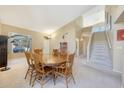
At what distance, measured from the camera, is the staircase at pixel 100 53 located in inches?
205

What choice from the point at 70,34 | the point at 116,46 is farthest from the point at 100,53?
the point at 70,34

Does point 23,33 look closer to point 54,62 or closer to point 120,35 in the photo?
point 54,62

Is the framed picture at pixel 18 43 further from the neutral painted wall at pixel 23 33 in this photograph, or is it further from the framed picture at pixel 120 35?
the framed picture at pixel 120 35

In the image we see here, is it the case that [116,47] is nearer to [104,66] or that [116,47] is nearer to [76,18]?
[104,66]

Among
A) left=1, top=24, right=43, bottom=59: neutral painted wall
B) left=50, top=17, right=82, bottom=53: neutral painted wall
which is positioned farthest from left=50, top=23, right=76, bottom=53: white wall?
left=1, top=24, right=43, bottom=59: neutral painted wall

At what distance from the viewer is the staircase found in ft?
17.1

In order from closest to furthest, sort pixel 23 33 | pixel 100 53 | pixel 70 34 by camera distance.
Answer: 1. pixel 100 53
2. pixel 23 33
3. pixel 70 34

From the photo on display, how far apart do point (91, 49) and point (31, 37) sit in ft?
12.6

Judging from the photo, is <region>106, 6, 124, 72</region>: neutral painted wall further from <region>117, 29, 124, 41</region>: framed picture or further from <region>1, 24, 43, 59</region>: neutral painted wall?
<region>1, 24, 43, 59</region>: neutral painted wall

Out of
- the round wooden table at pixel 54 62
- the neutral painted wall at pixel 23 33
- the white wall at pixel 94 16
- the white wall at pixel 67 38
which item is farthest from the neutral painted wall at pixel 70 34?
the round wooden table at pixel 54 62

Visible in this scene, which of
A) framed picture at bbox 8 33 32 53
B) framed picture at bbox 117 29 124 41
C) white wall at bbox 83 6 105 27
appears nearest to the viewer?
framed picture at bbox 117 29 124 41

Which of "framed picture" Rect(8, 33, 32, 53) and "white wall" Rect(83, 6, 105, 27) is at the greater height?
"white wall" Rect(83, 6, 105, 27)

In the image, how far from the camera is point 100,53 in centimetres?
553
